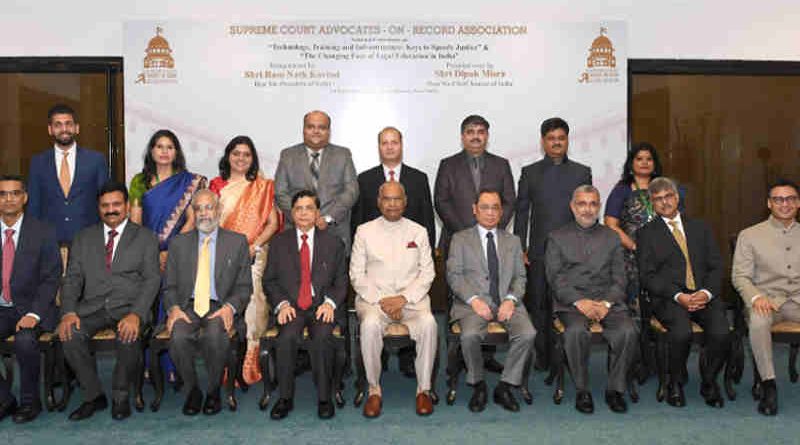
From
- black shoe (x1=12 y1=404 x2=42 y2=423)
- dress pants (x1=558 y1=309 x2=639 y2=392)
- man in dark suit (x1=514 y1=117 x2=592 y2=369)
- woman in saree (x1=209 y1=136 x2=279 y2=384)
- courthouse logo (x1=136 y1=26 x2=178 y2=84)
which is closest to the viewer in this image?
black shoe (x1=12 y1=404 x2=42 y2=423)

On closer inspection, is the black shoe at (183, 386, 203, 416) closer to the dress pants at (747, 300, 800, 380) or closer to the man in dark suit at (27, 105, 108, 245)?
the man in dark suit at (27, 105, 108, 245)

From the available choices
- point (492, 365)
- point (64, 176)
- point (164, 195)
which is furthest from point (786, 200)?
point (64, 176)

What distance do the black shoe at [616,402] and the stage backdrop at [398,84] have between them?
2.28 metres

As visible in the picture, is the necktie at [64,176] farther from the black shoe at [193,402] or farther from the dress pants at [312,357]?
the dress pants at [312,357]

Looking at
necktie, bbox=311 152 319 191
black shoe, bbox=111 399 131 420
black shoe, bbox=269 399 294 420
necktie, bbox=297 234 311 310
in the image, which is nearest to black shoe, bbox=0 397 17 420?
black shoe, bbox=111 399 131 420

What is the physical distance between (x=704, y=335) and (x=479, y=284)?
3.86 feet

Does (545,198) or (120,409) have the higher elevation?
(545,198)

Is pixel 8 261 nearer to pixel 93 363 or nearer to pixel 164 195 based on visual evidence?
pixel 93 363

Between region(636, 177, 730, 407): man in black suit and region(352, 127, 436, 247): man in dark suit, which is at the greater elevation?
region(352, 127, 436, 247): man in dark suit

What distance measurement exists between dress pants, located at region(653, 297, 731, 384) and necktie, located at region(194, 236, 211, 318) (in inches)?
92.8

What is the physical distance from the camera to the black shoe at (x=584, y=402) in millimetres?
3473

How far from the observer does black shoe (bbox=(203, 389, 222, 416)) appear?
11.3 feet

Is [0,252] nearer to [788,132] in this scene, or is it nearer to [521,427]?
[521,427]

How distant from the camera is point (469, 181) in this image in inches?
172
